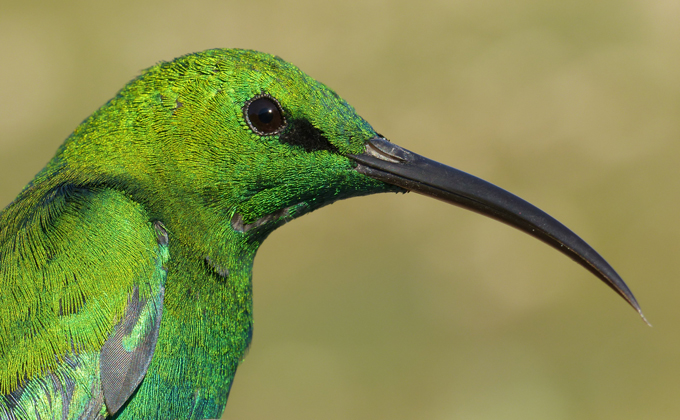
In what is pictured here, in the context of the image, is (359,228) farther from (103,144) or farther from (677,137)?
(103,144)

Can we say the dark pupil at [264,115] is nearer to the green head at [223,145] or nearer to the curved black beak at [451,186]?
the green head at [223,145]

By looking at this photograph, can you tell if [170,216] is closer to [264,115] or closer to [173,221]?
[173,221]

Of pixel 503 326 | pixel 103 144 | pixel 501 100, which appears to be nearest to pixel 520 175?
pixel 501 100

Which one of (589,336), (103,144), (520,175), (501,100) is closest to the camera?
(103,144)

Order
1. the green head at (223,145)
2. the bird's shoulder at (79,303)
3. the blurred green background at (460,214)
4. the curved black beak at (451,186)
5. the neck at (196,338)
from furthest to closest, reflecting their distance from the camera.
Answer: the blurred green background at (460,214) < the curved black beak at (451,186) < the green head at (223,145) < the neck at (196,338) < the bird's shoulder at (79,303)

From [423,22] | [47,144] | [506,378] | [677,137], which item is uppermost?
[423,22]

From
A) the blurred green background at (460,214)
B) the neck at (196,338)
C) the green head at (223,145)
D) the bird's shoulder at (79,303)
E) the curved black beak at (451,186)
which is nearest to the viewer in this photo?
the bird's shoulder at (79,303)

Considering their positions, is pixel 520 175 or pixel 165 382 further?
pixel 520 175

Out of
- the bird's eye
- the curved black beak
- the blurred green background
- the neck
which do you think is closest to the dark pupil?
the bird's eye

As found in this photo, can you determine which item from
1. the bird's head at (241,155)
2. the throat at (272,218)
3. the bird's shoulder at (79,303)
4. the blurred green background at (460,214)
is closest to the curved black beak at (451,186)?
the bird's head at (241,155)
